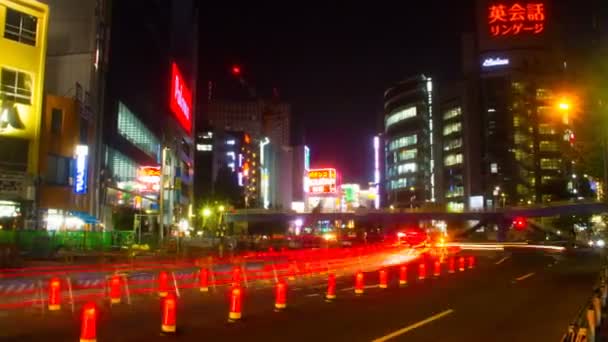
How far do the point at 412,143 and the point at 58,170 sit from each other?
416 feet

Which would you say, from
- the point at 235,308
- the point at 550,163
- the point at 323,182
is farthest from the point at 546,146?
the point at 235,308

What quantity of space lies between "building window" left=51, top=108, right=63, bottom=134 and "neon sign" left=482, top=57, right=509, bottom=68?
12193 cm

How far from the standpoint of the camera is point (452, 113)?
154 metres

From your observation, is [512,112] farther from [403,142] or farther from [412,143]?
[403,142]

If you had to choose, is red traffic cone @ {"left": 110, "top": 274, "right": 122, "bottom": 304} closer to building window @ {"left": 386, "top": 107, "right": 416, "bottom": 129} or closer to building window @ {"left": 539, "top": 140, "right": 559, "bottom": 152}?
building window @ {"left": 539, "top": 140, "right": 559, "bottom": 152}

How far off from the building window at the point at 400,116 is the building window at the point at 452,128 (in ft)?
33.6

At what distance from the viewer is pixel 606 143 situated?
83.9 feet

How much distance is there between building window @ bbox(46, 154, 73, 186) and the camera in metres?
44.0

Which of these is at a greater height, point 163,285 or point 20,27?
point 20,27

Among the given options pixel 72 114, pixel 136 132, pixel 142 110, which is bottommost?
pixel 72 114

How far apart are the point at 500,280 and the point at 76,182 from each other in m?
31.5

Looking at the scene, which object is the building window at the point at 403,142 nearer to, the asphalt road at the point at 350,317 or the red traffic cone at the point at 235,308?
the asphalt road at the point at 350,317

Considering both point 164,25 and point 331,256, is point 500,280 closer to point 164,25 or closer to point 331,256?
point 331,256

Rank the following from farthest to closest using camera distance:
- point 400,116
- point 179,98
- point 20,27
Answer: point 400,116, point 179,98, point 20,27
